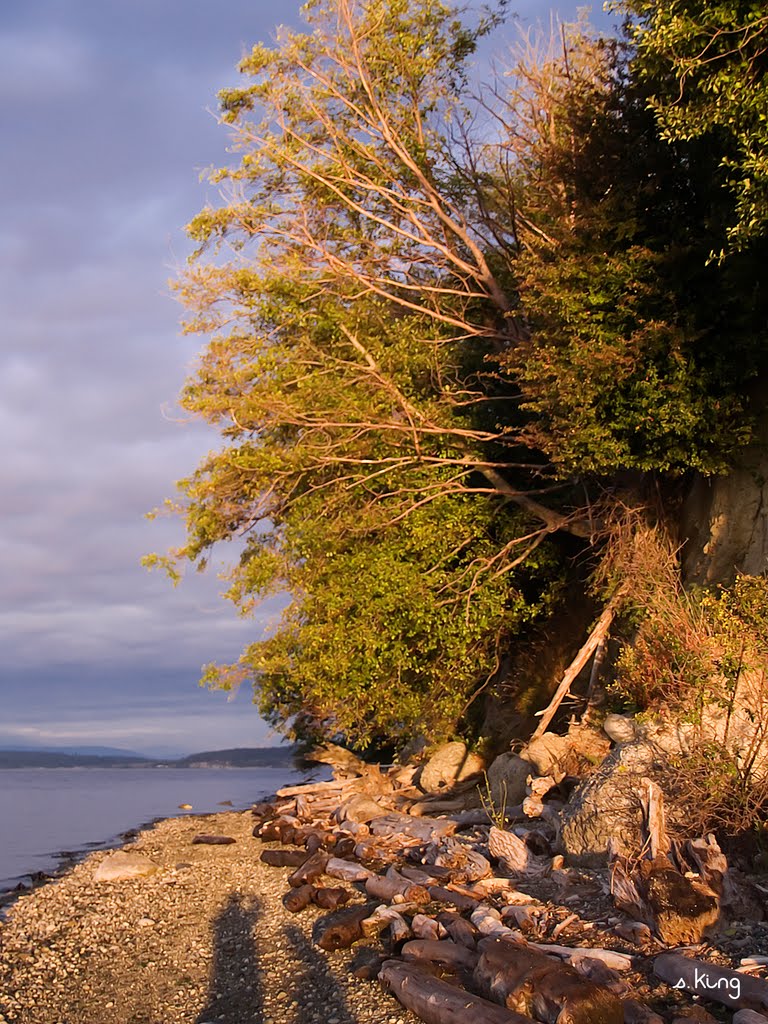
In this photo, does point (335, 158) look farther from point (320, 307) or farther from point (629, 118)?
point (629, 118)

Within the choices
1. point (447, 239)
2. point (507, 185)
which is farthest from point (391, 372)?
point (507, 185)

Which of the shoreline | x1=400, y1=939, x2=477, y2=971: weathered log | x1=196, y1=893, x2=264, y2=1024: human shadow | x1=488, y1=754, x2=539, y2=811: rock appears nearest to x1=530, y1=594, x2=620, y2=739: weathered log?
x1=488, y1=754, x2=539, y2=811: rock

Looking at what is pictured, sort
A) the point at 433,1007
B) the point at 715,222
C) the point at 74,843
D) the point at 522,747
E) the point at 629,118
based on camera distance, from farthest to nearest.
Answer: the point at 74,843 → the point at 522,747 → the point at 629,118 → the point at 715,222 → the point at 433,1007

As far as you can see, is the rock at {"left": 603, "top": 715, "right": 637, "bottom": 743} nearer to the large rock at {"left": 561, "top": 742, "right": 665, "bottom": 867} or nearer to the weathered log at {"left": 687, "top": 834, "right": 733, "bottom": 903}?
the large rock at {"left": 561, "top": 742, "right": 665, "bottom": 867}

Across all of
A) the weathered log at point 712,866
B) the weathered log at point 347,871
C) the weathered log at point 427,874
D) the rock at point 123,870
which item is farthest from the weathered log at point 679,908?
the rock at point 123,870

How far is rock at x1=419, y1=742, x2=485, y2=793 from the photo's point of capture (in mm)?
18984

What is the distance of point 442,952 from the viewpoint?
7.04 metres

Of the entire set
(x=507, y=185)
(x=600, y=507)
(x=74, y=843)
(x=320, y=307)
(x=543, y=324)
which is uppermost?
(x=507, y=185)

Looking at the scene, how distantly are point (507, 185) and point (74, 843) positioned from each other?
18.5m

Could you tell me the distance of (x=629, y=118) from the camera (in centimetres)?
1425

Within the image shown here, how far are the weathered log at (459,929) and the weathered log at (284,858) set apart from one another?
19.2ft

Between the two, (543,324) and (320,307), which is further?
(320,307)

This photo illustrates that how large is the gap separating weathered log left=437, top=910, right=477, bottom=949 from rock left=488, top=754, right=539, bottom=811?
20.0 ft

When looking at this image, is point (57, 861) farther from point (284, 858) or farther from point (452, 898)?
point (452, 898)
